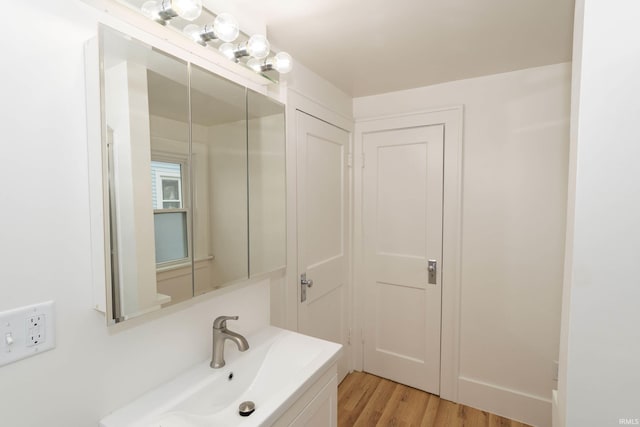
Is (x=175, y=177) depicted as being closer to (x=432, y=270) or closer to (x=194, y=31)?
(x=194, y=31)

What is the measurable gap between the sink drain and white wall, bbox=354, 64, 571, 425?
1.59 m

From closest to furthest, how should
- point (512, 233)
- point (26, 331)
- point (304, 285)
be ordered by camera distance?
1. point (26, 331)
2. point (304, 285)
3. point (512, 233)

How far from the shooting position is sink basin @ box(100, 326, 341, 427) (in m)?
0.88

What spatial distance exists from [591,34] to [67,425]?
63.9 inches

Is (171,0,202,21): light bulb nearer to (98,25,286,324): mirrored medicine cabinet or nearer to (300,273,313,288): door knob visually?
(98,25,286,324): mirrored medicine cabinet

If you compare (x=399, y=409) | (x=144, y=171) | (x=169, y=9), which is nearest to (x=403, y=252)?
(x=399, y=409)

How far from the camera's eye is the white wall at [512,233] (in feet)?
6.01

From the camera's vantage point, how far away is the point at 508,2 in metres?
1.23

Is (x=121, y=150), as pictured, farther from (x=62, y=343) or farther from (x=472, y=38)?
(x=472, y=38)

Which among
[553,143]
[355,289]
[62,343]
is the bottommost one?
[355,289]

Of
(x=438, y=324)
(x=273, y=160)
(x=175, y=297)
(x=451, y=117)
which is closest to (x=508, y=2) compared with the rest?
(x=451, y=117)

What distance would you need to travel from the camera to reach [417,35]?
1481mm

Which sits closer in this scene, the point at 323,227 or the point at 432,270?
the point at 323,227

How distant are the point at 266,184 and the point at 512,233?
158 cm
